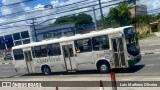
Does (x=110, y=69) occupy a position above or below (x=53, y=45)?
below

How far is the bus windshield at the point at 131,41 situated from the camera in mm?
19194

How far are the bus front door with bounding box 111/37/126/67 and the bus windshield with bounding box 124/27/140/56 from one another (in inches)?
17.1

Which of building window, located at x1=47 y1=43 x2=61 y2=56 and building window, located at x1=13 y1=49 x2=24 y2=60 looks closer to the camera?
building window, located at x1=47 y1=43 x2=61 y2=56

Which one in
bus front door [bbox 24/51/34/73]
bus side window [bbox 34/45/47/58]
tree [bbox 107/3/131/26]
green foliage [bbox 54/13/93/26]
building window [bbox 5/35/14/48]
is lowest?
bus front door [bbox 24/51/34/73]

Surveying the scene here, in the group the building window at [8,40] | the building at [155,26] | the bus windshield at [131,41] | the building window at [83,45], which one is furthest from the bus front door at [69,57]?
the building at [155,26]

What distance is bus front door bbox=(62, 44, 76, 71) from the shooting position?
70.8 ft

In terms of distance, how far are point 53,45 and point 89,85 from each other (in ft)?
24.5

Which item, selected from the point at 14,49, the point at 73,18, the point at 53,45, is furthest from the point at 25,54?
the point at 73,18

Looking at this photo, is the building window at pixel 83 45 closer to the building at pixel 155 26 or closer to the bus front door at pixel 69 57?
the bus front door at pixel 69 57

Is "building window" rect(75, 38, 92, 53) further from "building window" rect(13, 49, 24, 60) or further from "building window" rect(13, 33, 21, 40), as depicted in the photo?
"building window" rect(13, 33, 21, 40)

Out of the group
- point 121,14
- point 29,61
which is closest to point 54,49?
point 29,61

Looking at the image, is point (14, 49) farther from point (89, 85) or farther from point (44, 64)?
point (89, 85)

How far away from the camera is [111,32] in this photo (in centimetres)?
1927

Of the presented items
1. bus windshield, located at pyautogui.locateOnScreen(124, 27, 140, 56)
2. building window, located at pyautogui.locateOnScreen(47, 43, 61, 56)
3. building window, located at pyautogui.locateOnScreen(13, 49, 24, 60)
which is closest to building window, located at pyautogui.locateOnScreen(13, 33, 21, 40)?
building window, located at pyautogui.locateOnScreen(13, 49, 24, 60)
